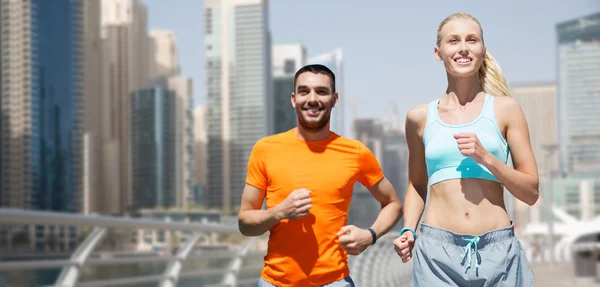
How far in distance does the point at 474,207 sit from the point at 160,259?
17.4 feet

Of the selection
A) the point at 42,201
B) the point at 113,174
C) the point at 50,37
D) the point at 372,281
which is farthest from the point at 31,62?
the point at 372,281

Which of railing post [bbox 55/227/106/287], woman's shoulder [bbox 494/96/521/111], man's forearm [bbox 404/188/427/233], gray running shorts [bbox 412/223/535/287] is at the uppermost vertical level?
woman's shoulder [bbox 494/96/521/111]

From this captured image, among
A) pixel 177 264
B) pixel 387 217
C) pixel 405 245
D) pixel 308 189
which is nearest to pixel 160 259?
pixel 177 264

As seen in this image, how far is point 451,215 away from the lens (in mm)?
2986

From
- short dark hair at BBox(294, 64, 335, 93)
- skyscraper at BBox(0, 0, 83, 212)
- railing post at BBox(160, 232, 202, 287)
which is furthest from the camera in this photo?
skyscraper at BBox(0, 0, 83, 212)

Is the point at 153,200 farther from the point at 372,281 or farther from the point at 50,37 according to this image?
the point at 372,281

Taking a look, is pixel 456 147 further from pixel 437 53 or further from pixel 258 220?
pixel 258 220

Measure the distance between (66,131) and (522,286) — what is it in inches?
6142

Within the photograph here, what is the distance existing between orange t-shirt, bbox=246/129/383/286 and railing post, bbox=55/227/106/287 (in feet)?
8.87

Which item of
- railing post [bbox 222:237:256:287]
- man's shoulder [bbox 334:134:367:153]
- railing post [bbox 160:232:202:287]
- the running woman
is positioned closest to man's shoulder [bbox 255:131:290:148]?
man's shoulder [bbox 334:134:367:153]

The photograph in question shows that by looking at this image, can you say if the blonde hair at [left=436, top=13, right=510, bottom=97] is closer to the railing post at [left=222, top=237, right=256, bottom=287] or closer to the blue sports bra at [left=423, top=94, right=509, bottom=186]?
the blue sports bra at [left=423, top=94, right=509, bottom=186]

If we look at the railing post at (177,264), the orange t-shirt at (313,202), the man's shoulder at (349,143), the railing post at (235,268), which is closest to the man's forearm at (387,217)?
the orange t-shirt at (313,202)

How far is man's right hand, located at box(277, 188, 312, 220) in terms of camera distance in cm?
319

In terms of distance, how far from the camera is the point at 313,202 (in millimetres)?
3416
